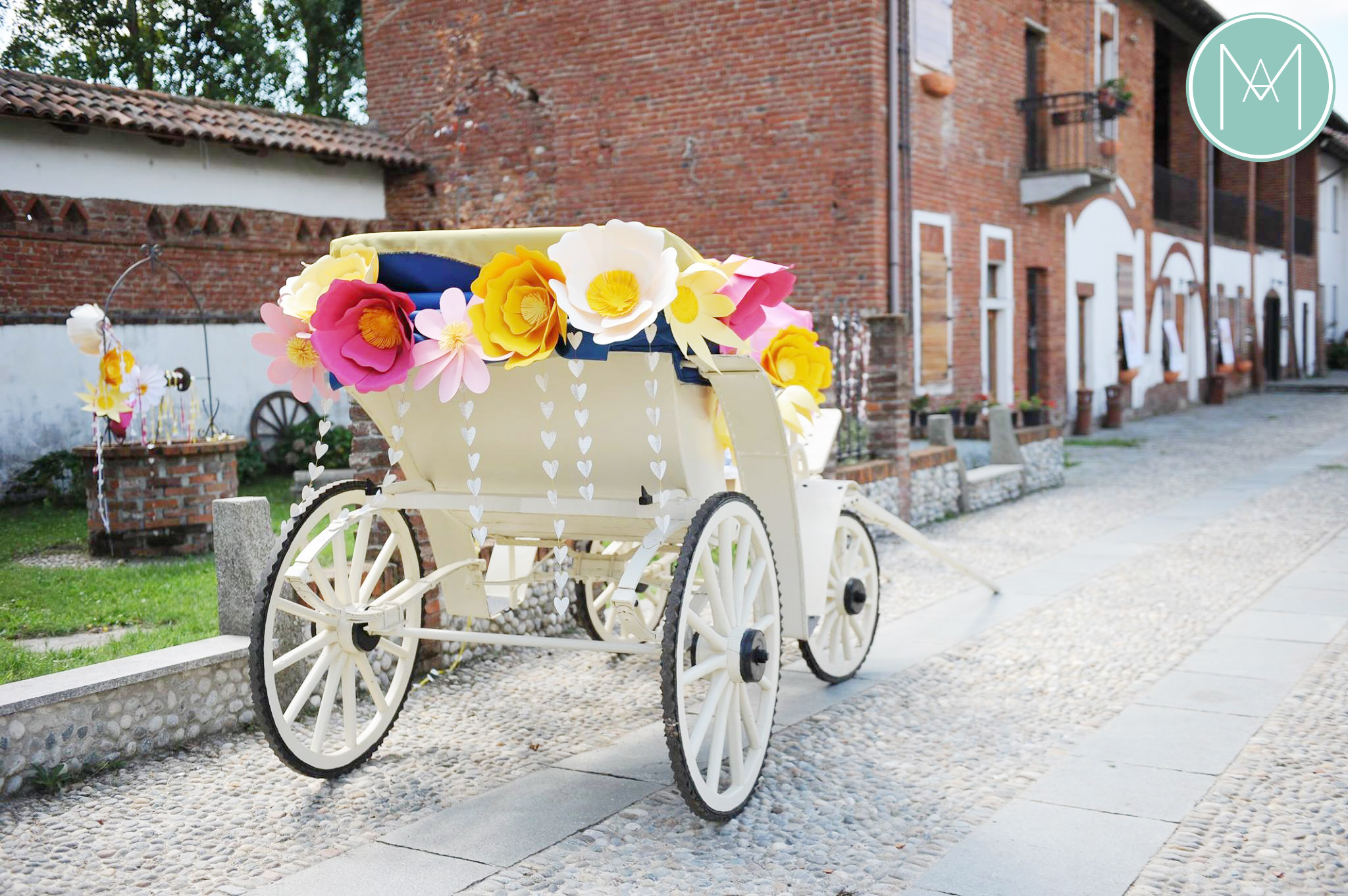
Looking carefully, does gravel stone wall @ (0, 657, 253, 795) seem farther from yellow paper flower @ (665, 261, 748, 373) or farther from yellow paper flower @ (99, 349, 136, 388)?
yellow paper flower @ (99, 349, 136, 388)

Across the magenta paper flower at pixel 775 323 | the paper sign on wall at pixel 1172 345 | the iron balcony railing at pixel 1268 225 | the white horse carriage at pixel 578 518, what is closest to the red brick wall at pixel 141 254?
the white horse carriage at pixel 578 518

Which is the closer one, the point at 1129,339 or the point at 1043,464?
the point at 1043,464

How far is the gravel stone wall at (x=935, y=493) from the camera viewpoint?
32.7ft

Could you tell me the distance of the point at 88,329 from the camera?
731 centimetres

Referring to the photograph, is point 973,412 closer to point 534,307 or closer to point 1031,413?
point 1031,413

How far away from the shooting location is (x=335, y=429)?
1310 centimetres

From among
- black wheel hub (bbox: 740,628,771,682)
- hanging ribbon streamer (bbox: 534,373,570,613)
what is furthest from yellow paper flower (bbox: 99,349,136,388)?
black wheel hub (bbox: 740,628,771,682)

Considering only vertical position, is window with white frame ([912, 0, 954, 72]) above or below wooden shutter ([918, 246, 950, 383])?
above

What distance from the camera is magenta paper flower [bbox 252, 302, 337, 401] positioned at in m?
3.58

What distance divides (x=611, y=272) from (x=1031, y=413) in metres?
11.6

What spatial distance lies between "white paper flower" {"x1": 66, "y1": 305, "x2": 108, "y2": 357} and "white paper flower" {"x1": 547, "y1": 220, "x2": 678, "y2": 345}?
5196 millimetres

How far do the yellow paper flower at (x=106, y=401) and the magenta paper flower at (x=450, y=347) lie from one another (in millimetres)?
4864

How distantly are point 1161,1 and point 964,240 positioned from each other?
31.3 feet

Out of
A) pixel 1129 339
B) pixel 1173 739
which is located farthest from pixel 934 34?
pixel 1173 739
